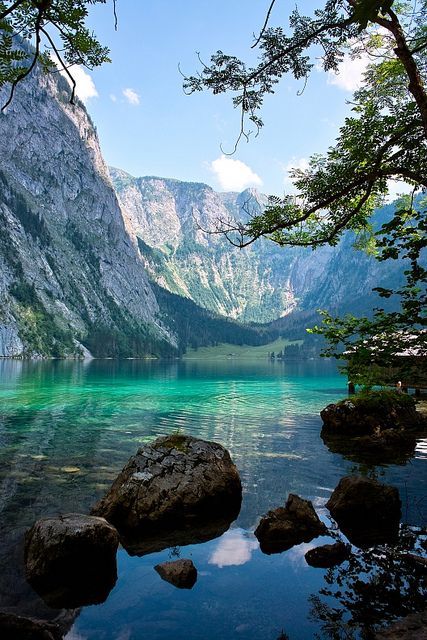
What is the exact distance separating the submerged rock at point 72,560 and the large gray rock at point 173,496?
1545 mm

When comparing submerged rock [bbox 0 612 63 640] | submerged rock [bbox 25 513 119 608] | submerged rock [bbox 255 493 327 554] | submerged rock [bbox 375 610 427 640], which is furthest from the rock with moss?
submerged rock [bbox 0 612 63 640]

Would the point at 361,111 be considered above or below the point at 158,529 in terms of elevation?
above

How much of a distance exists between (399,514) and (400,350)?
5413mm

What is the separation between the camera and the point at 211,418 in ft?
112

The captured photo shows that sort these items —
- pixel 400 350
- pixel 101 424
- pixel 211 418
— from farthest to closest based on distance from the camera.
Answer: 1. pixel 211 418
2. pixel 101 424
3. pixel 400 350

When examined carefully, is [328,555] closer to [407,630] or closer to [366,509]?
[366,509]

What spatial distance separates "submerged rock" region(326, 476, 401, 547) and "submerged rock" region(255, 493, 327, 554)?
88cm

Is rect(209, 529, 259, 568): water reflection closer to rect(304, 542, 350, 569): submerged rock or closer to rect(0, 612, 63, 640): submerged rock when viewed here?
rect(304, 542, 350, 569): submerged rock

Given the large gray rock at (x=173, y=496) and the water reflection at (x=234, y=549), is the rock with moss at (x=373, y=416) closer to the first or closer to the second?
the large gray rock at (x=173, y=496)

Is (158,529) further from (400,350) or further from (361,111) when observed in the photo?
(361,111)

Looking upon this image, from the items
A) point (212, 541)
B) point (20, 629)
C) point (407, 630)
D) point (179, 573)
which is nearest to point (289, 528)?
point (212, 541)

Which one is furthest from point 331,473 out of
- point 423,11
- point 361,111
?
point 423,11

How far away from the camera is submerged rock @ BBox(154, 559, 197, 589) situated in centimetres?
855

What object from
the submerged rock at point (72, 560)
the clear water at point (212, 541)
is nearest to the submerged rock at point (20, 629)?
the clear water at point (212, 541)
